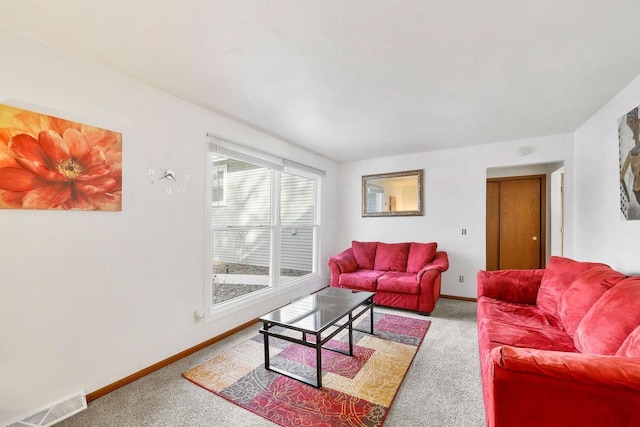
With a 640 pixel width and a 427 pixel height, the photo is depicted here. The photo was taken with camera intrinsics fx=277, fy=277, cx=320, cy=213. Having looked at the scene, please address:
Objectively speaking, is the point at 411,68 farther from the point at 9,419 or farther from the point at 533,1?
the point at 9,419

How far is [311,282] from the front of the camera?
4.61m

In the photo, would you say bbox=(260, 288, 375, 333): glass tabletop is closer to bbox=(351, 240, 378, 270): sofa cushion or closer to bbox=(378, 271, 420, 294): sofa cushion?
bbox=(378, 271, 420, 294): sofa cushion

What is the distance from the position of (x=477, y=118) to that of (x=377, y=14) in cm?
215

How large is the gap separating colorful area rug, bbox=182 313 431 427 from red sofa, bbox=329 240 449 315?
2.11ft

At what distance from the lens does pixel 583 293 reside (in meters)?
1.90

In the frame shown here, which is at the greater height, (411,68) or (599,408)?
(411,68)

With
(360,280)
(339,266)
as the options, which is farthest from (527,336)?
(339,266)

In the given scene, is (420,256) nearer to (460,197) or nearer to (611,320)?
(460,197)

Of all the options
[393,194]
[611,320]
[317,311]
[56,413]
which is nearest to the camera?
[611,320]

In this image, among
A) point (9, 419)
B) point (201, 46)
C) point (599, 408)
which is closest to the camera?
point (599, 408)

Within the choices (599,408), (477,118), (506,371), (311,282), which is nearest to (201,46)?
(506,371)

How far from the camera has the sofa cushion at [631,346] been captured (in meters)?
1.17

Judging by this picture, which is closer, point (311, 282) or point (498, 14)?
point (498, 14)

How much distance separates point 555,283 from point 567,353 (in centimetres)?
153
